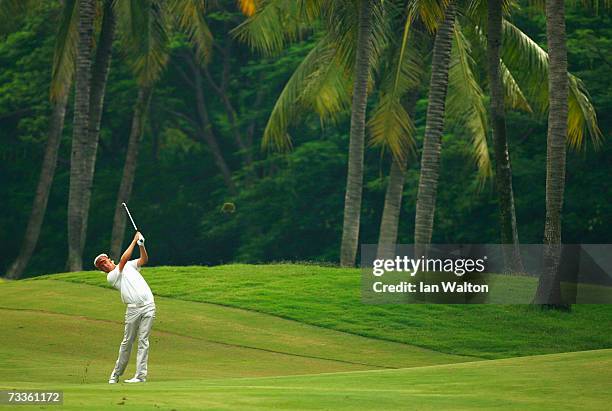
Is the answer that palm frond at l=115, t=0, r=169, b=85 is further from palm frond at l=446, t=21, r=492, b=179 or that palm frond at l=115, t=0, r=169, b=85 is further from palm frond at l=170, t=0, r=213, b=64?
palm frond at l=446, t=21, r=492, b=179

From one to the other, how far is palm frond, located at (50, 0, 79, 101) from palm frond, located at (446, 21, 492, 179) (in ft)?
34.5

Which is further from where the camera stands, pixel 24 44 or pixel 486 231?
pixel 24 44

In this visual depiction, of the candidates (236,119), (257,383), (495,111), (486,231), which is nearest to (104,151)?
(236,119)

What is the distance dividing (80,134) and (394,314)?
12.9 m

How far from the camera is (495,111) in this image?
29469 millimetres

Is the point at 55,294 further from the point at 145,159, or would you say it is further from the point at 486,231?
the point at 145,159

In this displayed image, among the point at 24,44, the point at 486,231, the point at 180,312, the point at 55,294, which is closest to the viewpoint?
the point at 180,312

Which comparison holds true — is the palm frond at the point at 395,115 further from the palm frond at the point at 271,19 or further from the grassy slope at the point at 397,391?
the grassy slope at the point at 397,391

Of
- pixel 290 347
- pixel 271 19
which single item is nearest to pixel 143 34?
pixel 271 19

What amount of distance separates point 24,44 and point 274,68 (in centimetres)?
1096

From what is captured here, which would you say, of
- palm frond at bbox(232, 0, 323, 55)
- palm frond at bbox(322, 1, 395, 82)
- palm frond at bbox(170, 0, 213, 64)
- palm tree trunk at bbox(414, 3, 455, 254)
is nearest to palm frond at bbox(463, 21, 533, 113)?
palm frond at bbox(322, 1, 395, 82)

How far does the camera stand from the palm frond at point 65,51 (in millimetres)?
34812

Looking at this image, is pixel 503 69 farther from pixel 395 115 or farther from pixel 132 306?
pixel 132 306

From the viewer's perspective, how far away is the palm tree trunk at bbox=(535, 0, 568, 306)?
25.9 metres
